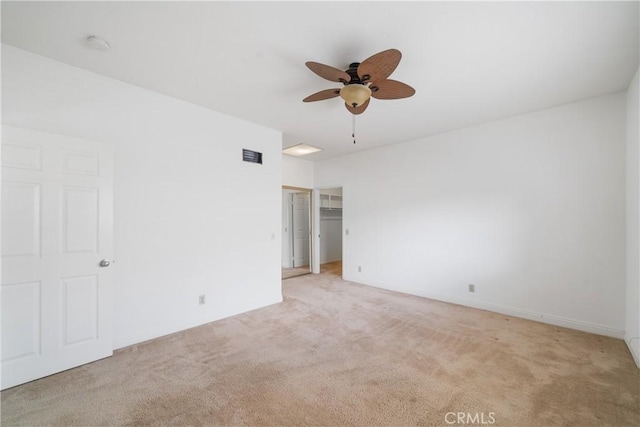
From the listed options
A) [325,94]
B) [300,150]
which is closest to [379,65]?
[325,94]

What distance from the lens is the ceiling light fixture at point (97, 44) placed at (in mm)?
1979

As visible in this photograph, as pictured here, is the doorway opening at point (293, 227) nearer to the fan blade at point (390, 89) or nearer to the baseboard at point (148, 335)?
the baseboard at point (148, 335)

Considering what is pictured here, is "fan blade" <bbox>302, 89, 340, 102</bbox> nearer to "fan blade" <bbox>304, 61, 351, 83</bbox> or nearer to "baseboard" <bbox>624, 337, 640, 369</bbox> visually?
"fan blade" <bbox>304, 61, 351, 83</bbox>

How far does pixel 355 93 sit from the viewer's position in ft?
7.13

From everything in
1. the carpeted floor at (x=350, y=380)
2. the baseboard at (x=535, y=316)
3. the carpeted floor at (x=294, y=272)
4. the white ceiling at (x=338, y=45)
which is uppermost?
the white ceiling at (x=338, y=45)

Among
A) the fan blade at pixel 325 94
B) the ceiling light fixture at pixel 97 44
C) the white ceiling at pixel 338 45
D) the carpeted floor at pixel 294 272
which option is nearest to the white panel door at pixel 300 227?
the carpeted floor at pixel 294 272

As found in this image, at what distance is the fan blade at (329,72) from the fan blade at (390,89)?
1.00 ft

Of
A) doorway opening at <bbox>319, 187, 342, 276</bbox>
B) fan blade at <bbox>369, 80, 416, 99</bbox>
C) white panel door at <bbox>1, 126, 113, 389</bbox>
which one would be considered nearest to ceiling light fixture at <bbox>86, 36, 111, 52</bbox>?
white panel door at <bbox>1, 126, 113, 389</bbox>

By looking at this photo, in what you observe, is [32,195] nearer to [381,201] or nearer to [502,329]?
[381,201]

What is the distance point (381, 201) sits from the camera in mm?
4941

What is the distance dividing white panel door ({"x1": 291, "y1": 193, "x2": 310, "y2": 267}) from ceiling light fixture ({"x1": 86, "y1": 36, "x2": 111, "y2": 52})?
16.3 ft

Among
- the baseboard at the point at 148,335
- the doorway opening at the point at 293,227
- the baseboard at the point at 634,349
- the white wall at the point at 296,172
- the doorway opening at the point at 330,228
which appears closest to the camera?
the baseboard at the point at 634,349

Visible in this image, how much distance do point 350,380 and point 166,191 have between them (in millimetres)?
2684

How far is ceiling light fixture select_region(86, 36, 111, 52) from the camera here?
1979 mm
